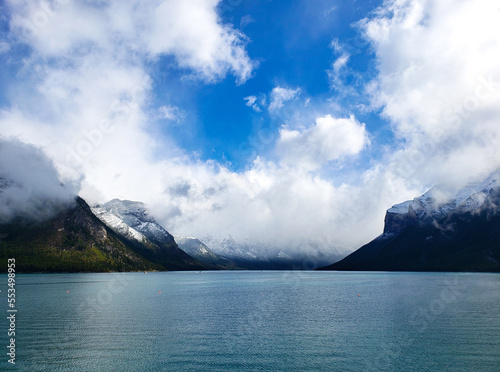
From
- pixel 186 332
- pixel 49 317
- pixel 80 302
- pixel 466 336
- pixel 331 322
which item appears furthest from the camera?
pixel 80 302

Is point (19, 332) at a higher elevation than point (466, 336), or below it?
higher

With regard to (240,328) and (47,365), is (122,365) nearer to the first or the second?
(47,365)

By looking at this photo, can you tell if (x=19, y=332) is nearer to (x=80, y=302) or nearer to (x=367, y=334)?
(x=80, y=302)

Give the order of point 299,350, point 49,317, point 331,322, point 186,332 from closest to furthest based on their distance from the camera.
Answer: point 299,350
point 186,332
point 331,322
point 49,317

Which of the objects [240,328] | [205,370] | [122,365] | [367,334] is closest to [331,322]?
[367,334]

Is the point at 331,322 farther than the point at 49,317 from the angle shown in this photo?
No

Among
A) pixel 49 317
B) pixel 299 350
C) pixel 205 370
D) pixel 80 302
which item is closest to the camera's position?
pixel 205 370

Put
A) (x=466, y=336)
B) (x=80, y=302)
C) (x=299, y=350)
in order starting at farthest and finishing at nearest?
(x=80, y=302)
(x=466, y=336)
(x=299, y=350)

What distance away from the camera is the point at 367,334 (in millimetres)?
60375

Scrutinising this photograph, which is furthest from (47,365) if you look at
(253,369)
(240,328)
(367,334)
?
(367,334)

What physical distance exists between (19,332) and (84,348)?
2014 centimetres

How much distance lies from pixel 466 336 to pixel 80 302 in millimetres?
105745

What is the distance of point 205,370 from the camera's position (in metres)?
42.1

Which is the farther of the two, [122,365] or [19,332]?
[19,332]
